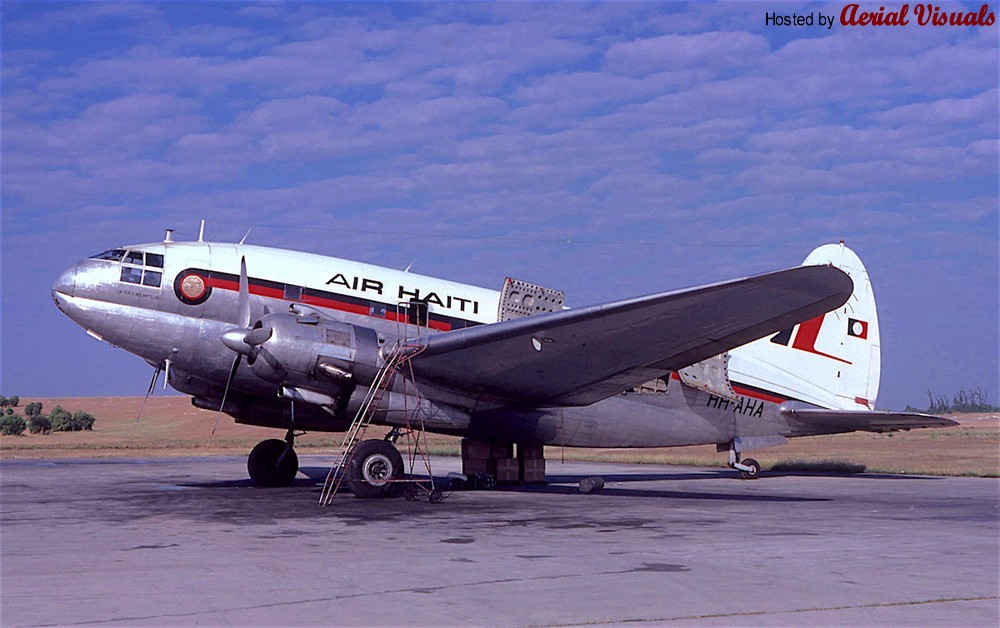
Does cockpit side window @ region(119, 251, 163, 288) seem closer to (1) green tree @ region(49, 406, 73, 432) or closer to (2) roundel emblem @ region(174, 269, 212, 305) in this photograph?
(2) roundel emblem @ region(174, 269, 212, 305)

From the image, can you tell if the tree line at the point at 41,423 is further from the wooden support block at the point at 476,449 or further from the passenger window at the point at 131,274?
the wooden support block at the point at 476,449

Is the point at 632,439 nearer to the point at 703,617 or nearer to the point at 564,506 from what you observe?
the point at 564,506

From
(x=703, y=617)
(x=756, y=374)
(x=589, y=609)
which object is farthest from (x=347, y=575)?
(x=756, y=374)

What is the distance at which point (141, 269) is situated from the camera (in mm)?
17203

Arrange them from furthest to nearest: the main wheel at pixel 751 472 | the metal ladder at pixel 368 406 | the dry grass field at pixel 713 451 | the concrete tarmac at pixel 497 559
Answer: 1. the dry grass field at pixel 713 451
2. the main wheel at pixel 751 472
3. the metal ladder at pixel 368 406
4. the concrete tarmac at pixel 497 559

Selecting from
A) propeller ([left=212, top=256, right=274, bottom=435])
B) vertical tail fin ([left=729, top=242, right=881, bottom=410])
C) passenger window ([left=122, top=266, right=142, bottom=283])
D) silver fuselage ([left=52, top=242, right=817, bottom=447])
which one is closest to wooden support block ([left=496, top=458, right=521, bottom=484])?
silver fuselage ([left=52, top=242, right=817, bottom=447])

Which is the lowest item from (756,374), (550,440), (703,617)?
(703,617)

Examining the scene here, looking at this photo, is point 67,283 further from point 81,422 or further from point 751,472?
point 81,422

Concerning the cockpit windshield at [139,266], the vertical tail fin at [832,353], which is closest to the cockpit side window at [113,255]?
the cockpit windshield at [139,266]

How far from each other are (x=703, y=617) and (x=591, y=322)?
840cm

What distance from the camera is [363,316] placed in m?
18.0

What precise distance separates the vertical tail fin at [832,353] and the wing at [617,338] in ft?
17.8

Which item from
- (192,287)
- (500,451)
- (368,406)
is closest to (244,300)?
(192,287)

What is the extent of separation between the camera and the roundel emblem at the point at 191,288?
17.2 metres
